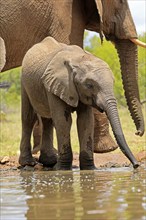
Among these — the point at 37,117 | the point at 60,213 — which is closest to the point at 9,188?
the point at 60,213

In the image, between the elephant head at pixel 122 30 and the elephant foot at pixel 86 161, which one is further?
the elephant head at pixel 122 30

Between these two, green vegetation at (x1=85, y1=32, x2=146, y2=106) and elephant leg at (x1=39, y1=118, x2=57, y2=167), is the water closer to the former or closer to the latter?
elephant leg at (x1=39, y1=118, x2=57, y2=167)

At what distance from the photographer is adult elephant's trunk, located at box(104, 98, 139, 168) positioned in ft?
23.1

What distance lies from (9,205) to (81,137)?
3414mm

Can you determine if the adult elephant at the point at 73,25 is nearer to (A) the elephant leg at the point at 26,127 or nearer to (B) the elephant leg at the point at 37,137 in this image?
(A) the elephant leg at the point at 26,127

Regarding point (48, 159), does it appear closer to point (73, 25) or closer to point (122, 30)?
point (73, 25)

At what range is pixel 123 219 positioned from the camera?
378cm

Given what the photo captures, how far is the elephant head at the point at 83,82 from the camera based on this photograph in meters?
7.20

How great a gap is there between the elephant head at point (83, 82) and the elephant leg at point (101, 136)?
120 cm

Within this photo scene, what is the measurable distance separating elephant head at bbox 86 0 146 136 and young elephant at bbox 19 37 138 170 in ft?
2.65

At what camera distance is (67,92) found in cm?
768

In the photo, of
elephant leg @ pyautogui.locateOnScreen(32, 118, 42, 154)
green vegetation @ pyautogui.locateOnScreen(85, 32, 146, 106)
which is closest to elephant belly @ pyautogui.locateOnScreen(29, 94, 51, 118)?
elephant leg @ pyautogui.locateOnScreen(32, 118, 42, 154)

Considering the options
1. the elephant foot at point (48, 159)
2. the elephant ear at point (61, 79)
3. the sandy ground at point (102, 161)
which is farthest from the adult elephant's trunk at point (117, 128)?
the elephant foot at point (48, 159)

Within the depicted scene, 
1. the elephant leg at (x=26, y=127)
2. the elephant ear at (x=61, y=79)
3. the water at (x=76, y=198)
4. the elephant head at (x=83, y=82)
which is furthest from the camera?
the elephant leg at (x=26, y=127)
